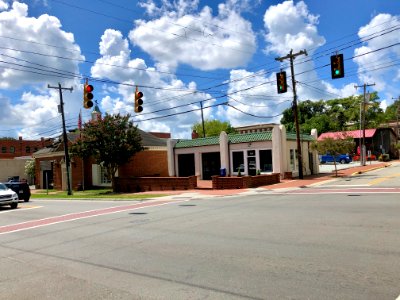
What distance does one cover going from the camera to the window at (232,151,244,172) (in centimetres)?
3332

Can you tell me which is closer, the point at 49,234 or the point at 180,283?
the point at 180,283

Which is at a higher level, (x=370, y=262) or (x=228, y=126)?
(x=228, y=126)

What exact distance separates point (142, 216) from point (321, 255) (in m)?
8.84

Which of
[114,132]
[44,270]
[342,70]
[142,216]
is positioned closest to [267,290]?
[44,270]

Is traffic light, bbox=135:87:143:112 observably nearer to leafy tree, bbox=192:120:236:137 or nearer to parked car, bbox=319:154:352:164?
parked car, bbox=319:154:352:164

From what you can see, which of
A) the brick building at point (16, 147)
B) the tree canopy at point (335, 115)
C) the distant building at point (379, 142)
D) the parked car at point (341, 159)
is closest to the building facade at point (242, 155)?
the parked car at point (341, 159)

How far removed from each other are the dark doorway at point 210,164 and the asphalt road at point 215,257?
22545 millimetres

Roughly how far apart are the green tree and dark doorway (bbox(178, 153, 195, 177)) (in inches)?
226

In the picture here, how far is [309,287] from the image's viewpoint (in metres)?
5.58

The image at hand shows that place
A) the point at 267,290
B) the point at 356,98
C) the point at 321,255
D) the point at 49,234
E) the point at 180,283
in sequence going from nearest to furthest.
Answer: the point at 267,290 < the point at 180,283 < the point at 321,255 < the point at 49,234 < the point at 356,98

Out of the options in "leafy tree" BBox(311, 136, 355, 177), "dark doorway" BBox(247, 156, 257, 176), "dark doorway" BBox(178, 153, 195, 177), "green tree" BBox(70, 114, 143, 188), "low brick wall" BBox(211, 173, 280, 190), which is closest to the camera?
"low brick wall" BBox(211, 173, 280, 190)

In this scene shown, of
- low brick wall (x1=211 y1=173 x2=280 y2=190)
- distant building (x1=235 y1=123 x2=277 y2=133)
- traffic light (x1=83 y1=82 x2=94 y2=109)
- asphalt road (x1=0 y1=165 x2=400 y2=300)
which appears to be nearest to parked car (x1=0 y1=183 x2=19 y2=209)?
traffic light (x1=83 y1=82 x2=94 y2=109)

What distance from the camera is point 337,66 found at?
61.0ft

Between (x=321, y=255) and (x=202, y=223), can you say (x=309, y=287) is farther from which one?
(x=202, y=223)
